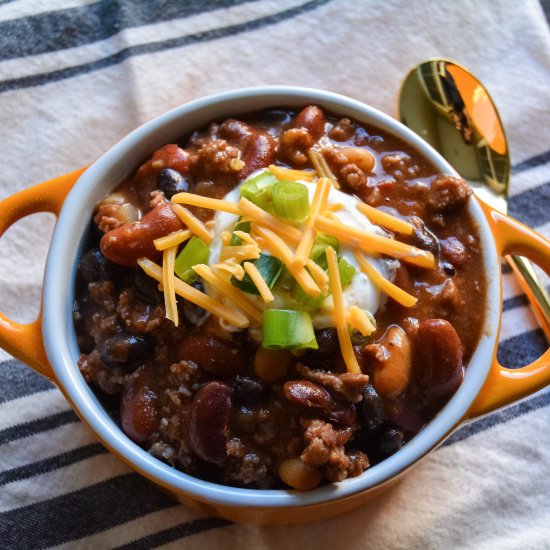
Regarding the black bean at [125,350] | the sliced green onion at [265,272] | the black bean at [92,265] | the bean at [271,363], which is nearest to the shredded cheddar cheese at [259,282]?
the sliced green onion at [265,272]

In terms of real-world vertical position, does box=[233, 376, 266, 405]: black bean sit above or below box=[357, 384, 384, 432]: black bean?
above

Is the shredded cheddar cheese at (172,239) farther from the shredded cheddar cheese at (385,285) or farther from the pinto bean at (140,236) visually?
the shredded cheddar cheese at (385,285)

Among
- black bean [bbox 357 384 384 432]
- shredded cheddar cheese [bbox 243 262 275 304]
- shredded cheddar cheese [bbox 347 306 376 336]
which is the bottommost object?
black bean [bbox 357 384 384 432]

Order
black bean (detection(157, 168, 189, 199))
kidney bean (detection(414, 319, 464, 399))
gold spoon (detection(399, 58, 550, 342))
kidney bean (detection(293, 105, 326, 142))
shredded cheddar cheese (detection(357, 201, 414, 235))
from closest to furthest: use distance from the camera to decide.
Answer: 1. kidney bean (detection(414, 319, 464, 399))
2. shredded cheddar cheese (detection(357, 201, 414, 235))
3. black bean (detection(157, 168, 189, 199))
4. kidney bean (detection(293, 105, 326, 142))
5. gold spoon (detection(399, 58, 550, 342))

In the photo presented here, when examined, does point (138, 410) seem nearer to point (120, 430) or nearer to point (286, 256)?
point (120, 430)

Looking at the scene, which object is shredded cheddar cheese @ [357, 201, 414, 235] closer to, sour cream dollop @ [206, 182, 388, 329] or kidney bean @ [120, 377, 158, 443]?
sour cream dollop @ [206, 182, 388, 329]

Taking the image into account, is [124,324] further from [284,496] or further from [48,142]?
[48,142]

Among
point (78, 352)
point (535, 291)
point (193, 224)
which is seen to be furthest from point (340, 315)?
point (535, 291)

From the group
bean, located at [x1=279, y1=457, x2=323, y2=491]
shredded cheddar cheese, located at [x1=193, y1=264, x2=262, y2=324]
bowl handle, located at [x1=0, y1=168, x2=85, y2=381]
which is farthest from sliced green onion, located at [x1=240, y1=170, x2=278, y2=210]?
bean, located at [x1=279, y1=457, x2=323, y2=491]
